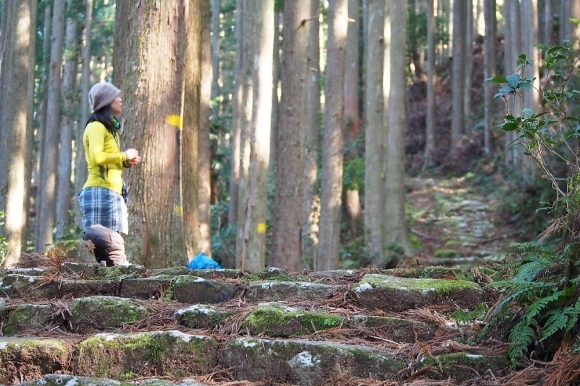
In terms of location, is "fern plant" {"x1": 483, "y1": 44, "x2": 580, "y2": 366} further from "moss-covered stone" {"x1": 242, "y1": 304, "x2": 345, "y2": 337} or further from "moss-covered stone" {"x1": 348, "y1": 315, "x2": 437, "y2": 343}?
"moss-covered stone" {"x1": 242, "y1": 304, "x2": 345, "y2": 337}

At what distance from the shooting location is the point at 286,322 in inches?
159

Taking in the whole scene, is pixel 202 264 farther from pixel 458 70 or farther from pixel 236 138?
pixel 458 70

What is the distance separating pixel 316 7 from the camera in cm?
2170

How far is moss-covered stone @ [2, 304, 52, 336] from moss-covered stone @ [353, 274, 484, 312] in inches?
72.8

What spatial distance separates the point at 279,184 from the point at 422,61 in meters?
27.5

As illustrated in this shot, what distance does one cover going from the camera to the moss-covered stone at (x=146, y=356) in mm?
3680

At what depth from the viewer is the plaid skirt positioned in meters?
6.37

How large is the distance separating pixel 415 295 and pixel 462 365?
1006 millimetres

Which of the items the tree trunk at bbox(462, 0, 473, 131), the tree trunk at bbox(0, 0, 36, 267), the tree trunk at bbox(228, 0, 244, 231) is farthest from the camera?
the tree trunk at bbox(462, 0, 473, 131)

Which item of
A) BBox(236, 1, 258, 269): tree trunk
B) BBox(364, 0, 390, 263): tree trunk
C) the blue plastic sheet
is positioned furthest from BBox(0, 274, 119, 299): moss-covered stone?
BBox(364, 0, 390, 263): tree trunk

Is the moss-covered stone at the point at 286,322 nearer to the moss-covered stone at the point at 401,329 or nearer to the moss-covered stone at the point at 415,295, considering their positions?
the moss-covered stone at the point at 401,329

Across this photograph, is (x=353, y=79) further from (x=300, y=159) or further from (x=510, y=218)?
(x=300, y=159)

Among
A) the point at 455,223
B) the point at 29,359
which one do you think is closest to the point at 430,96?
the point at 455,223

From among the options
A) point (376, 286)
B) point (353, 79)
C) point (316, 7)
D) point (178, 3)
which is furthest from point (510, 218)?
point (376, 286)
